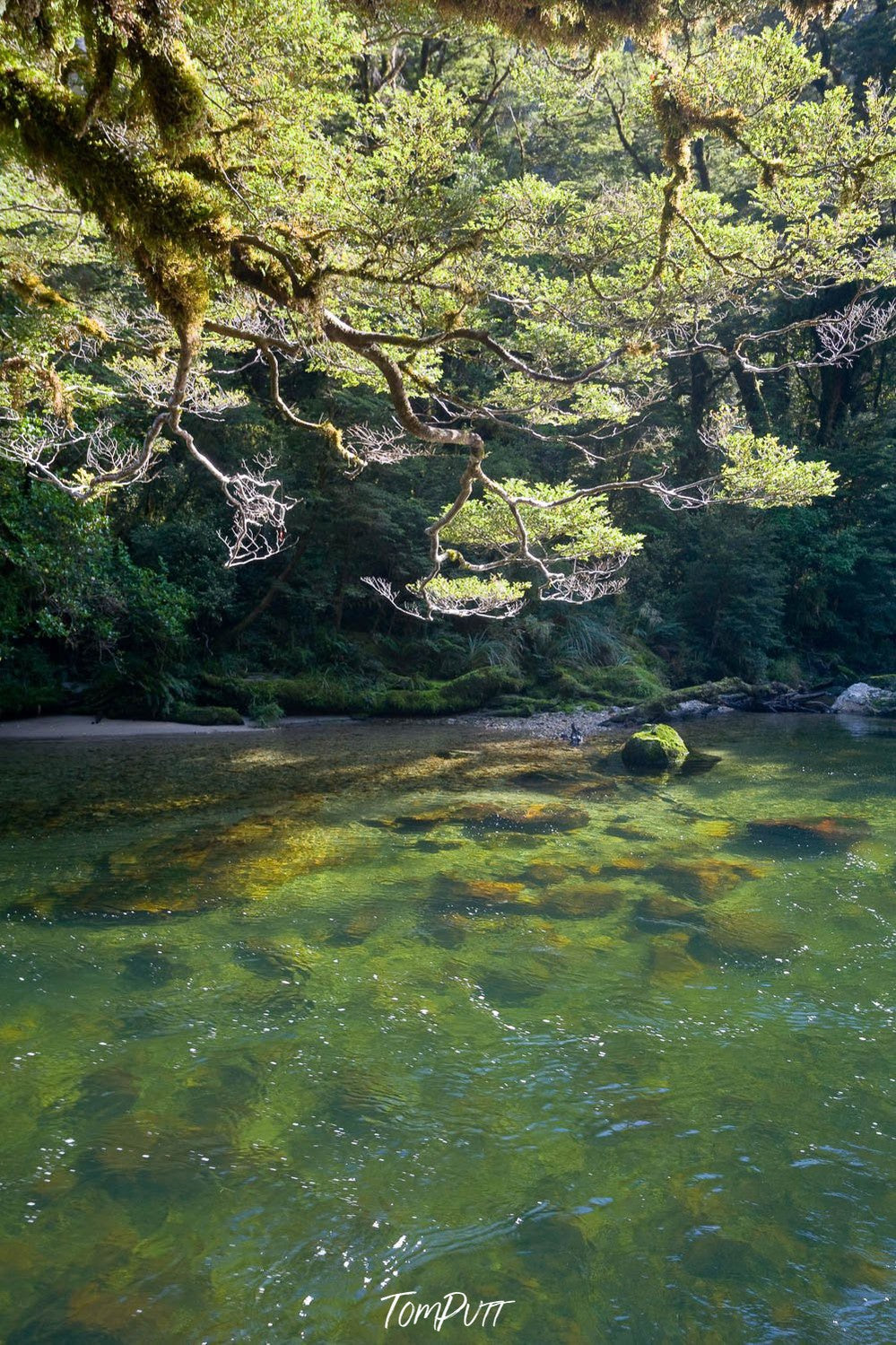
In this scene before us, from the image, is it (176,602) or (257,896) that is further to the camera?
(176,602)

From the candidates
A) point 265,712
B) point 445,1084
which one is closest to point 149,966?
point 445,1084

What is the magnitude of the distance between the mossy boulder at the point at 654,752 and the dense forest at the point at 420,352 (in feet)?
7.40

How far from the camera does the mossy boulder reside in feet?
39.0

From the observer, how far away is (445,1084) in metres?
3.84

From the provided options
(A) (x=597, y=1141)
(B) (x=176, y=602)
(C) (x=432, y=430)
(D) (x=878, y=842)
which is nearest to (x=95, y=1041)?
(A) (x=597, y=1141)

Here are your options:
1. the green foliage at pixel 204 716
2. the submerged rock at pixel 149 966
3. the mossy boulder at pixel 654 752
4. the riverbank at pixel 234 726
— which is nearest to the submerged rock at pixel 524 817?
the mossy boulder at pixel 654 752

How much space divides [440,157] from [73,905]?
6.90 m

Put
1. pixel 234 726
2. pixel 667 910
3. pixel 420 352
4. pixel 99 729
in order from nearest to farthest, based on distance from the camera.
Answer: pixel 667 910
pixel 420 352
pixel 99 729
pixel 234 726

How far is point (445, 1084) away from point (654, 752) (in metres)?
8.64

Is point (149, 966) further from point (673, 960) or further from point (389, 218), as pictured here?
point (389, 218)

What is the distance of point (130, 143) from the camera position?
17.4ft

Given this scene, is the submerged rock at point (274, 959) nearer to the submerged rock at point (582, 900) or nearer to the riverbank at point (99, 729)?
the submerged rock at point (582, 900)

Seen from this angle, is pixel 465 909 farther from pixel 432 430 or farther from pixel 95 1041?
pixel 432 430

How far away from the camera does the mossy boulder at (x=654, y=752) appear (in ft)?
39.0
